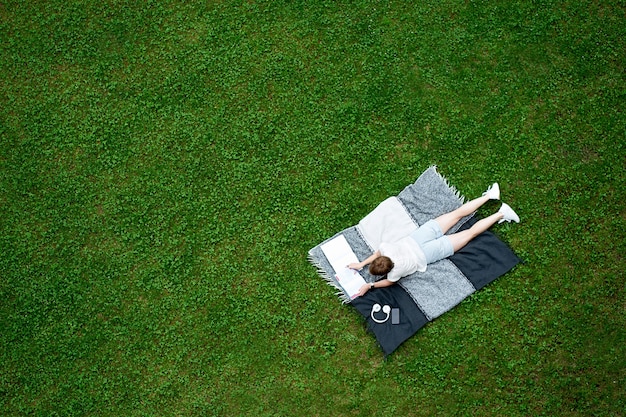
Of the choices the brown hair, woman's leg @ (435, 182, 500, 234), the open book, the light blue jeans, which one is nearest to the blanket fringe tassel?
the open book

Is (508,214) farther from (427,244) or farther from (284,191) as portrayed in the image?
(284,191)

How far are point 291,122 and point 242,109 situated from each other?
71 centimetres

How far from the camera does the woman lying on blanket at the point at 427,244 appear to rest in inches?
287

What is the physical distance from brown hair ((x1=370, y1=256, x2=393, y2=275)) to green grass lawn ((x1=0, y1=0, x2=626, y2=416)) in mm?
700

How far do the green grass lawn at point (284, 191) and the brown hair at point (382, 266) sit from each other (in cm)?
70

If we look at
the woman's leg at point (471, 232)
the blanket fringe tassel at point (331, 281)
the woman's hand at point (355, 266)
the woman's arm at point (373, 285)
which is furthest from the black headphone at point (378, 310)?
the woman's leg at point (471, 232)

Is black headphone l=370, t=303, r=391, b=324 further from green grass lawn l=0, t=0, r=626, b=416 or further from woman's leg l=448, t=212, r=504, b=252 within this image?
woman's leg l=448, t=212, r=504, b=252

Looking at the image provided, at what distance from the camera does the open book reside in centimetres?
752

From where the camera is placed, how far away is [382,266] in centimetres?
723

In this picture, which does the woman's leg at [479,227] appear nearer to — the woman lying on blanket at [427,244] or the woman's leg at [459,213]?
the woman lying on blanket at [427,244]

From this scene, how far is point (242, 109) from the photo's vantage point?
26.9 feet

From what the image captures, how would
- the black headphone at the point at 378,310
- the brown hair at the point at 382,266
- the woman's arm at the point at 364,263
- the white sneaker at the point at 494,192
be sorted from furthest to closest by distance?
the white sneaker at the point at 494,192, the woman's arm at the point at 364,263, the black headphone at the point at 378,310, the brown hair at the point at 382,266

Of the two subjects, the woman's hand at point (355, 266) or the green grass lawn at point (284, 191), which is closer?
the green grass lawn at point (284, 191)

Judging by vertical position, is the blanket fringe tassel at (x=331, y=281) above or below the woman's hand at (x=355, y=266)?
below
